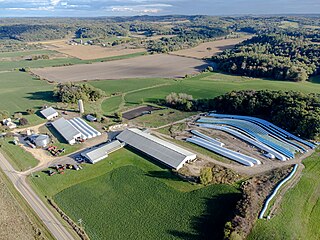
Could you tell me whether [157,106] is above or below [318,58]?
below

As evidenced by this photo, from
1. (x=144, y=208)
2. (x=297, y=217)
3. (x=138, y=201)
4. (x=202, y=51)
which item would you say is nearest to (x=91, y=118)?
(x=138, y=201)

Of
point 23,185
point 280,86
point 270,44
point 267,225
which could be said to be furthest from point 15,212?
point 270,44

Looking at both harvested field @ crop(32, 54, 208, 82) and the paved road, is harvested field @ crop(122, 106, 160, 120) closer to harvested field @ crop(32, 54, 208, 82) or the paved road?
the paved road

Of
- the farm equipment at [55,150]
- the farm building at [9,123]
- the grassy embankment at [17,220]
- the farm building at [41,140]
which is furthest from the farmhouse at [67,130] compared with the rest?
the grassy embankment at [17,220]

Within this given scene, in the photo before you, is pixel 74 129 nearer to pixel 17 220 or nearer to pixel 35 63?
pixel 17 220

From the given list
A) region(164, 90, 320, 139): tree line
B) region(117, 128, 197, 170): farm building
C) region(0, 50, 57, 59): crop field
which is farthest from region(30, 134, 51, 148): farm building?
region(0, 50, 57, 59): crop field

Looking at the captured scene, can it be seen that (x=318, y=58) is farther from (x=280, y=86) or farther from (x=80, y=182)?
(x=80, y=182)
